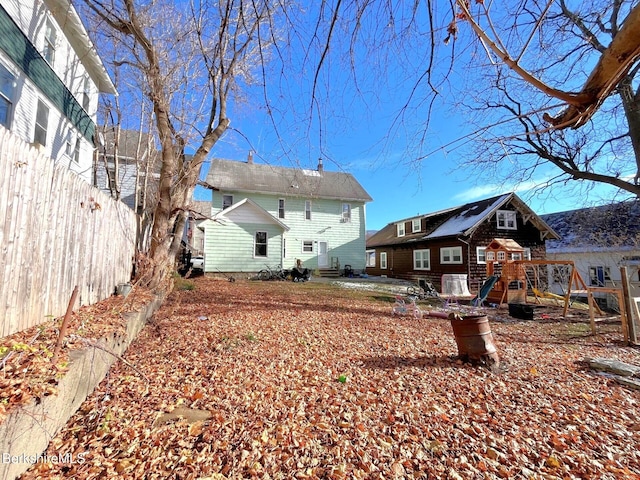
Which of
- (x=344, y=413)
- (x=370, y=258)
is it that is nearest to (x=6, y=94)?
(x=344, y=413)

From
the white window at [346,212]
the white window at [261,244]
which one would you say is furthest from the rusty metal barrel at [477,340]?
the white window at [346,212]

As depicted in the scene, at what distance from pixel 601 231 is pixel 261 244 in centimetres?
2034

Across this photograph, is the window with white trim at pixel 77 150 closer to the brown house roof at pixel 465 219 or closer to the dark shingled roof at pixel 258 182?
the dark shingled roof at pixel 258 182

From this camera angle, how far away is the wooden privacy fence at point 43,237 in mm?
2691

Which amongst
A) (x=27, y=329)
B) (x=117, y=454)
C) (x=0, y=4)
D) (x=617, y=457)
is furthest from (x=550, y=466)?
(x=0, y=4)

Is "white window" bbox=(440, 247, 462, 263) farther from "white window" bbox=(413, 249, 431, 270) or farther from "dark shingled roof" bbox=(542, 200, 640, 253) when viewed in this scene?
"dark shingled roof" bbox=(542, 200, 640, 253)

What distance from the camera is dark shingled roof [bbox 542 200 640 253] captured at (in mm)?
13789

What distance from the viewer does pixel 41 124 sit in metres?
8.06

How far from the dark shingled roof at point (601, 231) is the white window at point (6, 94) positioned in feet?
63.2

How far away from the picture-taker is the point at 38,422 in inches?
76.3

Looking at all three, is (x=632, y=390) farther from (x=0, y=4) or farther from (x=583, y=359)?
(x=0, y=4)

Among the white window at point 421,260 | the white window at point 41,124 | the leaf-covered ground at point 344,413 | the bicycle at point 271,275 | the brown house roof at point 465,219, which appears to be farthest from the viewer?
the white window at point 421,260

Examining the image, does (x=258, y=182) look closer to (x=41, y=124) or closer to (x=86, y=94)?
(x=86, y=94)

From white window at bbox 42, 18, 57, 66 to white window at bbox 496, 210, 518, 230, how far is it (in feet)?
71.7
